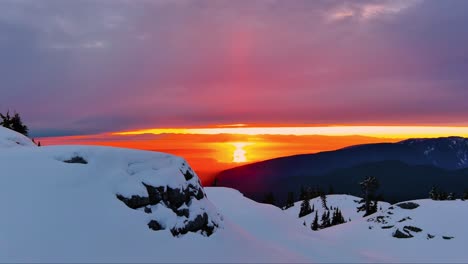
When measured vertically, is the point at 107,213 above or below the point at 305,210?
above

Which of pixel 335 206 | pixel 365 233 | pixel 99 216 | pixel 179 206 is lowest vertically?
pixel 335 206

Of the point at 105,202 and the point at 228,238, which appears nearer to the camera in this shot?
the point at 105,202

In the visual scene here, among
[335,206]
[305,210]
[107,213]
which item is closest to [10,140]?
[107,213]

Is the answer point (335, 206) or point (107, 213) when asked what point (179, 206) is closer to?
point (107, 213)

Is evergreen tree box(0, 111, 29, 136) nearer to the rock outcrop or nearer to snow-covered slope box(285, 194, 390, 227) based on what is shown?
the rock outcrop

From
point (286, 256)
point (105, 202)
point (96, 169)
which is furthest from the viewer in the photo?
point (286, 256)

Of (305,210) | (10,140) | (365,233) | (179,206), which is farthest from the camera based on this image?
(305,210)

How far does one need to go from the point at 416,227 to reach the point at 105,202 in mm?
42908

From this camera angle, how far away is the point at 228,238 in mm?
22250

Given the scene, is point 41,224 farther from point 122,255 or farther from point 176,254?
point 176,254

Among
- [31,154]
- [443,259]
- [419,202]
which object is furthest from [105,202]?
[419,202]

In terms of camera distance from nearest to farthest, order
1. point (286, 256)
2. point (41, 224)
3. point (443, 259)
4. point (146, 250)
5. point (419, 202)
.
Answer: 1. point (41, 224)
2. point (146, 250)
3. point (286, 256)
4. point (443, 259)
5. point (419, 202)

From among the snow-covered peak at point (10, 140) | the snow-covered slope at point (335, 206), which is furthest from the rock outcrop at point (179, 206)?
the snow-covered slope at point (335, 206)

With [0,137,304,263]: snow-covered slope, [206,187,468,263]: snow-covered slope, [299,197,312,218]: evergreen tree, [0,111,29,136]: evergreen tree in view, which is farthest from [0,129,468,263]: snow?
[299,197,312,218]: evergreen tree
